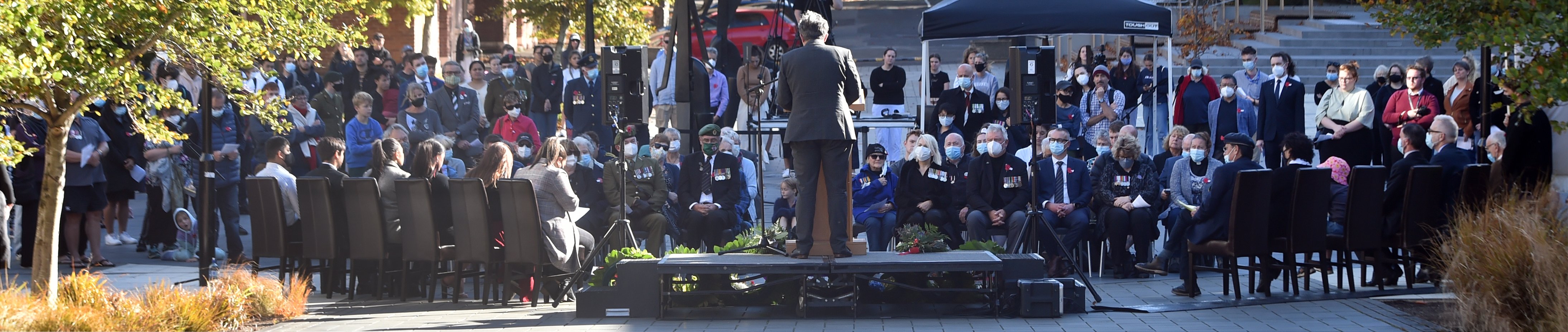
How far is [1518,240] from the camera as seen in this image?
6883 mm

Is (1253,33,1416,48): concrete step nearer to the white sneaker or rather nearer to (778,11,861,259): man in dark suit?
(778,11,861,259): man in dark suit

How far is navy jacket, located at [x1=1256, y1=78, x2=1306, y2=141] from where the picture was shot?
14539 mm

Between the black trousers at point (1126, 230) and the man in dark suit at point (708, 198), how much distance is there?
2.98 metres

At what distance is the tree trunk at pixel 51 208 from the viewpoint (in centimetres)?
758

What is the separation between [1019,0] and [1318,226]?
608cm

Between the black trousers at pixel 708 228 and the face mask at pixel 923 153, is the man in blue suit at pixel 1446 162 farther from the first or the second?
the black trousers at pixel 708 228

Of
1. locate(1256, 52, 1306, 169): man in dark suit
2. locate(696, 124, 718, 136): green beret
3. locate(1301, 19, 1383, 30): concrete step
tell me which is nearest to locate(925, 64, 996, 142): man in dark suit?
locate(1256, 52, 1306, 169): man in dark suit

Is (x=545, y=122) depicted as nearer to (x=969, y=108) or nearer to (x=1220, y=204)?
(x=969, y=108)

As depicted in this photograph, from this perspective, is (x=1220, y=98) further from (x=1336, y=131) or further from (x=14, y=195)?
(x=14, y=195)

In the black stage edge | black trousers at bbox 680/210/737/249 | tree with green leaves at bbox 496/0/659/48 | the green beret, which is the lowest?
the black stage edge

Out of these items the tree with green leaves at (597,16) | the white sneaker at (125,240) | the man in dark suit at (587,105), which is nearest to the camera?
the white sneaker at (125,240)

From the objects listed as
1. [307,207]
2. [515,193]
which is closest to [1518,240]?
[515,193]

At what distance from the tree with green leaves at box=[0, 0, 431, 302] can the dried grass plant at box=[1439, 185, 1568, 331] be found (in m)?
6.37

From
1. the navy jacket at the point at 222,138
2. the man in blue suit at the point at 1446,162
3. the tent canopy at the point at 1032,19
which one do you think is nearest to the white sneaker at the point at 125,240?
the navy jacket at the point at 222,138
